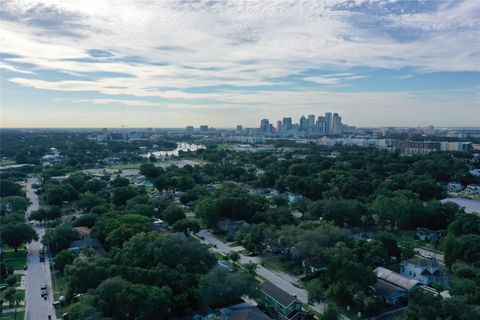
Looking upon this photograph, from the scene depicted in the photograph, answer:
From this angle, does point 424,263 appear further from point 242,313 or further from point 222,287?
point 222,287

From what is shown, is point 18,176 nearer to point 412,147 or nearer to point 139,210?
point 139,210

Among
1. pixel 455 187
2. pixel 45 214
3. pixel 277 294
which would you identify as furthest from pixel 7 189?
pixel 455 187

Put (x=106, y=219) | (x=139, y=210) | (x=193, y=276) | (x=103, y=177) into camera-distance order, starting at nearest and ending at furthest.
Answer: (x=193, y=276), (x=106, y=219), (x=139, y=210), (x=103, y=177)

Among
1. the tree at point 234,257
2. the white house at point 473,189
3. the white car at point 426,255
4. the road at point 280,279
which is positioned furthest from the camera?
the white house at point 473,189

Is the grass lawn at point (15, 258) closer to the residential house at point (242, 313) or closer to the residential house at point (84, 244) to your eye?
the residential house at point (84, 244)

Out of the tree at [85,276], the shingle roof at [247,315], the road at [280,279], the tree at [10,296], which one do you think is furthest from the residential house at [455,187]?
the tree at [10,296]

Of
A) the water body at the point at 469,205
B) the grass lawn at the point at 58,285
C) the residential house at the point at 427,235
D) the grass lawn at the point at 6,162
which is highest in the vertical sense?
the grass lawn at the point at 6,162

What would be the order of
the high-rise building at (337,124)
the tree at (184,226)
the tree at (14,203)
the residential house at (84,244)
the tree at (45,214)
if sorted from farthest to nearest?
the high-rise building at (337,124) → the tree at (14,203) → the tree at (45,214) → the tree at (184,226) → the residential house at (84,244)

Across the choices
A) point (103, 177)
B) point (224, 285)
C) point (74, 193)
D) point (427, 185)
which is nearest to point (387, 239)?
point (224, 285)
